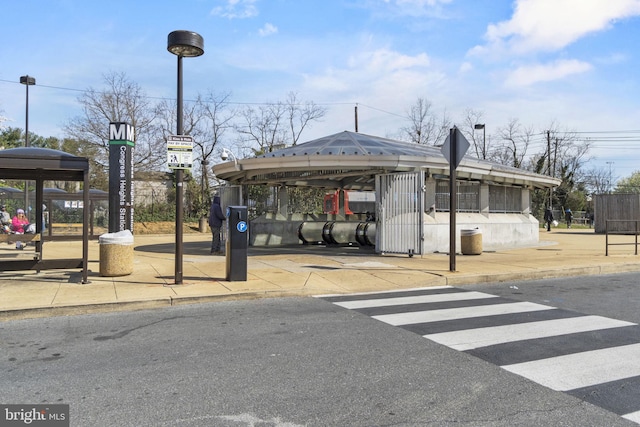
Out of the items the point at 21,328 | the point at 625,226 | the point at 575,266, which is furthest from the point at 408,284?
the point at 625,226

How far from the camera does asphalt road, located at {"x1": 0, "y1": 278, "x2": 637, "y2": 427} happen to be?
3.69 m

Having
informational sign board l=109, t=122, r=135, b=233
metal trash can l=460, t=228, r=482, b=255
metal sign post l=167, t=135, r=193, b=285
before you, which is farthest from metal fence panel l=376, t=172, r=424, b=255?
informational sign board l=109, t=122, r=135, b=233

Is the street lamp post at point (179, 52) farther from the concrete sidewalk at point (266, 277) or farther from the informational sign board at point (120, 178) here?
the informational sign board at point (120, 178)

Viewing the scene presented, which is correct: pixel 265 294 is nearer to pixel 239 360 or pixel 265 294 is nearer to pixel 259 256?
pixel 239 360

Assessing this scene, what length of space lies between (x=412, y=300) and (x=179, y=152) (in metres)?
5.23

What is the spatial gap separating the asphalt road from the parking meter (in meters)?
2.94

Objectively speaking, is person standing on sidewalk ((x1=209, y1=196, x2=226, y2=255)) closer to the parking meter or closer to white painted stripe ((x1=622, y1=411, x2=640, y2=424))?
the parking meter

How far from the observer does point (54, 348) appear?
550 centimetres

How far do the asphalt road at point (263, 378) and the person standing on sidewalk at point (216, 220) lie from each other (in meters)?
8.54

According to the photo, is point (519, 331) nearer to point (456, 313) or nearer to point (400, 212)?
point (456, 313)

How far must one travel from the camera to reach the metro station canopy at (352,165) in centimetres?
1453

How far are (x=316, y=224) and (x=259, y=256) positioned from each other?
5.80m

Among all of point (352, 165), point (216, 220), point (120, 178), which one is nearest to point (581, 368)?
point (352, 165)

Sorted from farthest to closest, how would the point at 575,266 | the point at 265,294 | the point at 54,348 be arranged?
the point at 575,266, the point at 265,294, the point at 54,348
